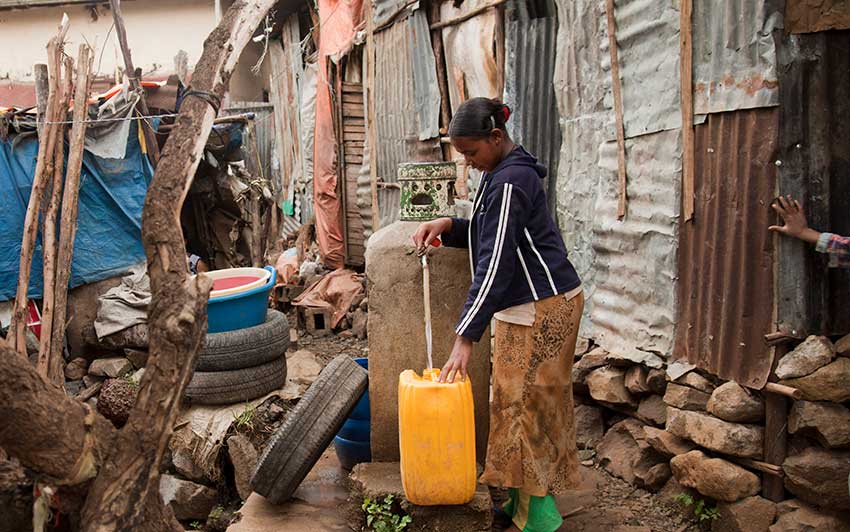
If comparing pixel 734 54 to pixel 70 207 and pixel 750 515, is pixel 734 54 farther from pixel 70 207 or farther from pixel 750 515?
pixel 70 207

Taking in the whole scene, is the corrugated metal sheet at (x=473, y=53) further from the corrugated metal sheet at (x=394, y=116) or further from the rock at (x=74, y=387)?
the rock at (x=74, y=387)

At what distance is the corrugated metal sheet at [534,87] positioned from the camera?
5.73 metres

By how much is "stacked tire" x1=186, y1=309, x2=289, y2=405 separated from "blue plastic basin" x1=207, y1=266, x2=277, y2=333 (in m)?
0.15

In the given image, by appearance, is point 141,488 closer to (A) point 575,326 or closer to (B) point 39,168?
(A) point 575,326

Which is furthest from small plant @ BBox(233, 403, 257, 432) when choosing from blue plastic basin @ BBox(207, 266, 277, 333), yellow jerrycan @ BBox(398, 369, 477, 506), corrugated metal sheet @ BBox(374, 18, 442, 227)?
corrugated metal sheet @ BBox(374, 18, 442, 227)

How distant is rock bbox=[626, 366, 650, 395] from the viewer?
15.5ft

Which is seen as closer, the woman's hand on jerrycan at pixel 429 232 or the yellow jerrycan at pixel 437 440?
the yellow jerrycan at pixel 437 440

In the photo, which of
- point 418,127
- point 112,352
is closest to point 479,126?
point 418,127

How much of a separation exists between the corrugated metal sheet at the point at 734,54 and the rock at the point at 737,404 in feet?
4.70

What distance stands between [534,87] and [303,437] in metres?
3.21

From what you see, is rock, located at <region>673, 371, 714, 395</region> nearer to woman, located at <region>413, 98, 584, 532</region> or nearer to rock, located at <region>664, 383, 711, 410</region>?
rock, located at <region>664, 383, 711, 410</region>

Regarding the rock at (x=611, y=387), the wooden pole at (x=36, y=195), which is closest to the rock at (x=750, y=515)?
the rock at (x=611, y=387)

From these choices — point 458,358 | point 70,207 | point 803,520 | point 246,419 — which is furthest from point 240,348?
point 803,520

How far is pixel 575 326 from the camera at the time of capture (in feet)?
11.9
